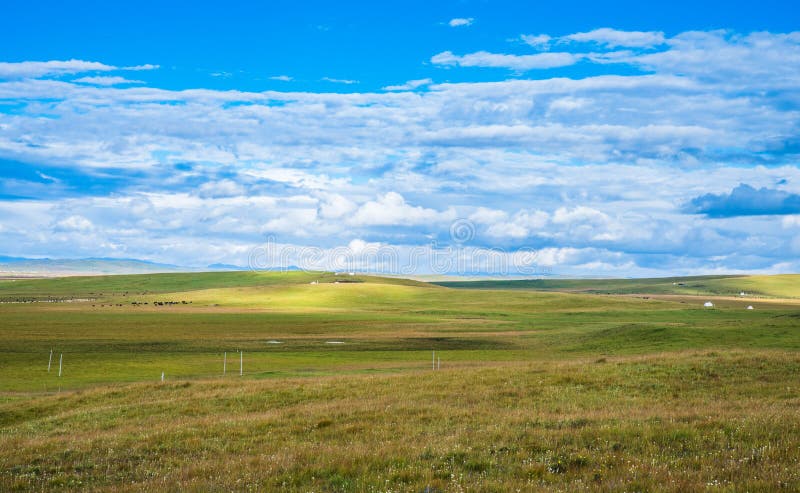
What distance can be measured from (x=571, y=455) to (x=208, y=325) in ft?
351

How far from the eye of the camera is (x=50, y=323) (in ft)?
378

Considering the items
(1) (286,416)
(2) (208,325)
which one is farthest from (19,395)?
(2) (208,325)

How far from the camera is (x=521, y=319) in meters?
130

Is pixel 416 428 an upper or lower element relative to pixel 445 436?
lower

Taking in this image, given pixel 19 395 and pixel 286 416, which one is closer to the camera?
pixel 286 416

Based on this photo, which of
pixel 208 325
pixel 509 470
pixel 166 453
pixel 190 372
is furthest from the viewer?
pixel 208 325

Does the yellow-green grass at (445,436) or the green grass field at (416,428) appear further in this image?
the green grass field at (416,428)

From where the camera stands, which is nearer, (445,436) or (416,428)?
(445,436)

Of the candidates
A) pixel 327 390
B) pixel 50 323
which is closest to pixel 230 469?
pixel 327 390

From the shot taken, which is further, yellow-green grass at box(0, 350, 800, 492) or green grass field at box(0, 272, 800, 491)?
green grass field at box(0, 272, 800, 491)

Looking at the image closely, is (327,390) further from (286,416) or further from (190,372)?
(190,372)

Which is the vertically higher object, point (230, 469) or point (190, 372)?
point (230, 469)

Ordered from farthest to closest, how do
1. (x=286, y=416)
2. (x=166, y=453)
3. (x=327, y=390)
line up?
(x=327, y=390) → (x=286, y=416) → (x=166, y=453)

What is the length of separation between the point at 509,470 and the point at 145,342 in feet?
250
